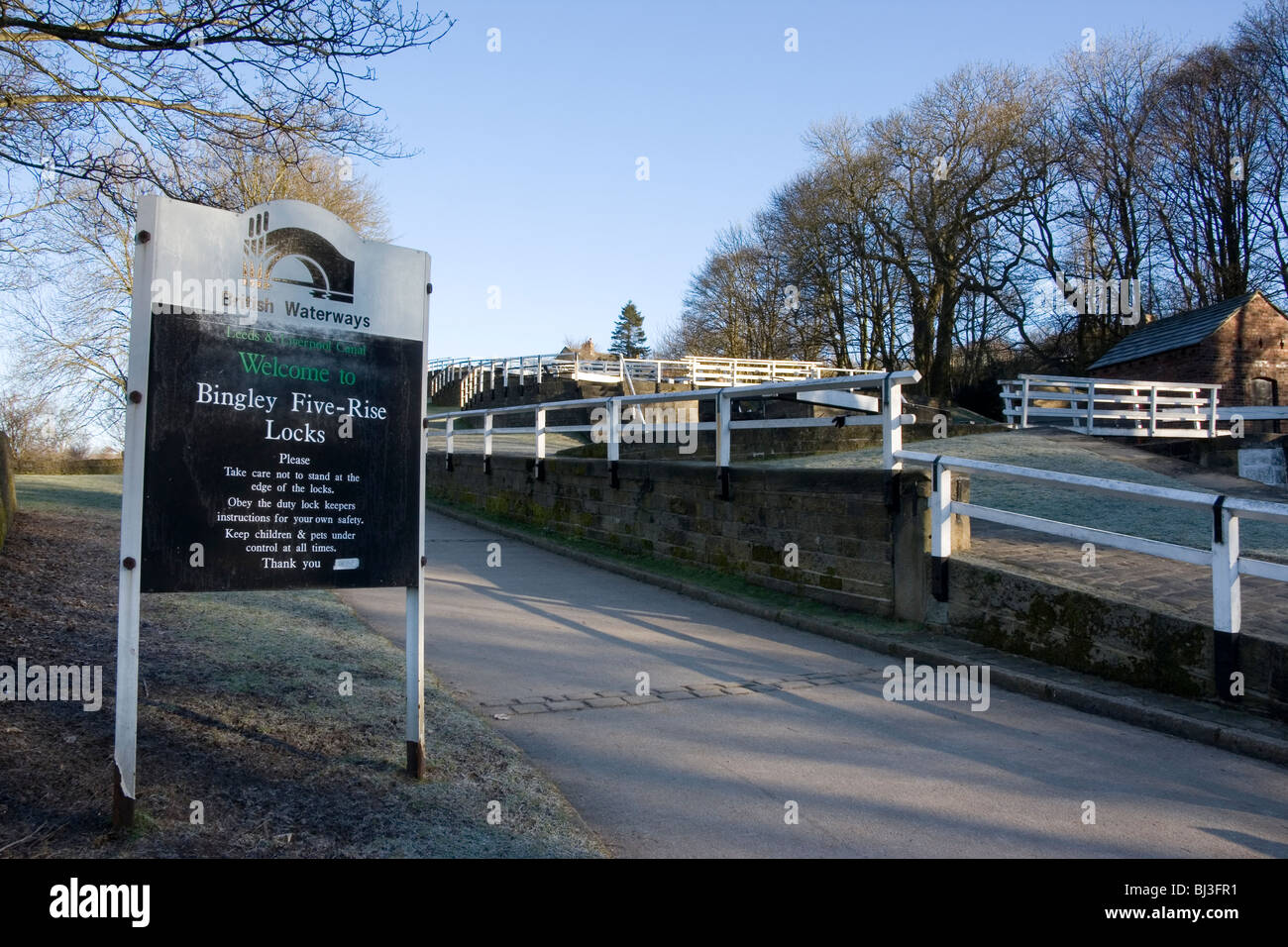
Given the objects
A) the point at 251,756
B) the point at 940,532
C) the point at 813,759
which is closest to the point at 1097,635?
the point at 940,532

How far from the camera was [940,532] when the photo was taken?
25.3ft

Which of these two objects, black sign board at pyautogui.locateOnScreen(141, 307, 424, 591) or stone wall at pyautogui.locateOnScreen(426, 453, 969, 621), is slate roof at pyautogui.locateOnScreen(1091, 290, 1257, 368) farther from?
black sign board at pyautogui.locateOnScreen(141, 307, 424, 591)

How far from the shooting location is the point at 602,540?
42.7 feet

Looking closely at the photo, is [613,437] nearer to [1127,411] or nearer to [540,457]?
[540,457]

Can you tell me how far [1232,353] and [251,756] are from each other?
3164cm

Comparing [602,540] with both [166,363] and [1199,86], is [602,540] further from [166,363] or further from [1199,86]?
[1199,86]

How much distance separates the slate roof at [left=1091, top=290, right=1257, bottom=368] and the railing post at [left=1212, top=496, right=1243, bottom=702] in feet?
87.2

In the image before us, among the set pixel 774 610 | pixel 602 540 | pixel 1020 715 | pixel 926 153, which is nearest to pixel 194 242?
pixel 1020 715

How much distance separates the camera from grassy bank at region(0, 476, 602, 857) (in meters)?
3.64

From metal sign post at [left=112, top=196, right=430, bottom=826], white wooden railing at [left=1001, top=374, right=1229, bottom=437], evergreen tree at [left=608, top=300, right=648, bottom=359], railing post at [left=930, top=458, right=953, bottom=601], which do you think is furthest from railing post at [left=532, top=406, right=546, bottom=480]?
evergreen tree at [left=608, top=300, right=648, bottom=359]

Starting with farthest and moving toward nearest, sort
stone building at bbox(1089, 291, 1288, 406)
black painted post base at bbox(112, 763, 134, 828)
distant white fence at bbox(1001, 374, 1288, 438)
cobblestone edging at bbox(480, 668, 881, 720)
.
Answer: stone building at bbox(1089, 291, 1288, 406), distant white fence at bbox(1001, 374, 1288, 438), cobblestone edging at bbox(480, 668, 881, 720), black painted post base at bbox(112, 763, 134, 828)

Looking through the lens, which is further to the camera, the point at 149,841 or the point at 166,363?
the point at 166,363

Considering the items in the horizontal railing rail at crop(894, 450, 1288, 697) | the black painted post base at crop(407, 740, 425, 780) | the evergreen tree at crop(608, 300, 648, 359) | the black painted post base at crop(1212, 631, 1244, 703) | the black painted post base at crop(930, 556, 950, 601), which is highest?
the evergreen tree at crop(608, 300, 648, 359)
